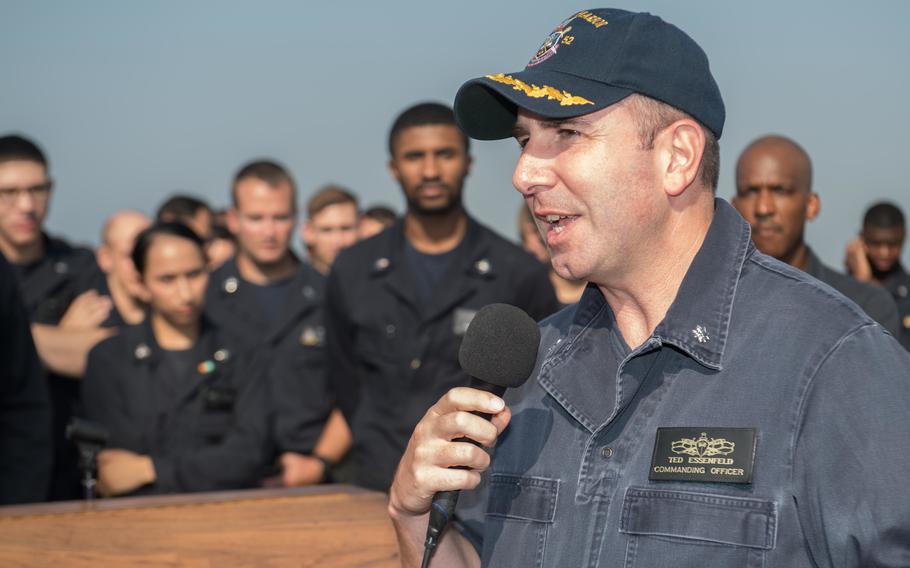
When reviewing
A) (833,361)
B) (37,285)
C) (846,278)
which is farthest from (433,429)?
(37,285)

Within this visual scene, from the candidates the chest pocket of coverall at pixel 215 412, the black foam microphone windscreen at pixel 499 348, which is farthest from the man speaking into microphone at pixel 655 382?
the chest pocket of coverall at pixel 215 412

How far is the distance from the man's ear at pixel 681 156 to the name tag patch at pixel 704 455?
1.80 feet

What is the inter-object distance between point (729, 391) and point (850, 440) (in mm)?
283

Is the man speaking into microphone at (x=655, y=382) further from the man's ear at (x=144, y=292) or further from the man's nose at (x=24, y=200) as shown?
the man's nose at (x=24, y=200)

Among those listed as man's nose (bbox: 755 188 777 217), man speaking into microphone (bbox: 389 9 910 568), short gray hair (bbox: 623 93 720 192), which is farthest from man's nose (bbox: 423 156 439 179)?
short gray hair (bbox: 623 93 720 192)

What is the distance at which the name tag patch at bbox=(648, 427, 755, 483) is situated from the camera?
88.2 inches

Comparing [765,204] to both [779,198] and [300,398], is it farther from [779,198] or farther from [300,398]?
[300,398]

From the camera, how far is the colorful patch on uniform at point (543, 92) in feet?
8.09

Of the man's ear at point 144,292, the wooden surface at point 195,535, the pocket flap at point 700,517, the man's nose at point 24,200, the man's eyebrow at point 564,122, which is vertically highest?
the man's nose at point 24,200

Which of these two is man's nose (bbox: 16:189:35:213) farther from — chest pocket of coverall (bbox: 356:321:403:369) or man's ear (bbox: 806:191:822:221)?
man's ear (bbox: 806:191:822:221)

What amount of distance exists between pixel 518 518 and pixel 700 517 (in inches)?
18.7

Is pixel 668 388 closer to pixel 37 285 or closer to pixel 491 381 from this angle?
pixel 491 381

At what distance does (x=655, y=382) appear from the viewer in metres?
2.49

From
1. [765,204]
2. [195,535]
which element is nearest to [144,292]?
[195,535]
